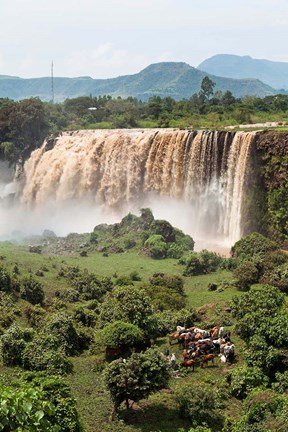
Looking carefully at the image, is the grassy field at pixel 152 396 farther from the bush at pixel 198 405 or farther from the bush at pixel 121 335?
the bush at pixel 121 335

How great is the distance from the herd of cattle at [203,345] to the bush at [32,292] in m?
7.70

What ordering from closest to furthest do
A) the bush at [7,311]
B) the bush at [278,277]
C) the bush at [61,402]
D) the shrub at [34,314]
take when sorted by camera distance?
1. the bush at [61,402]
2. the bush at [7,311]
3. the shrub at [34,314]
4. the bush at [278,277]

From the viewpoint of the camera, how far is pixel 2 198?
54.2m

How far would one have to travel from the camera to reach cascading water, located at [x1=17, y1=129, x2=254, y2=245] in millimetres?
36875

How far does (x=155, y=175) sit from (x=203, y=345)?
84.0ft

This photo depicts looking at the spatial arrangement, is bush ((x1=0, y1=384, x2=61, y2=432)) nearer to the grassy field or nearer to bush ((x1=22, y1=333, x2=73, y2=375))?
the grassy field

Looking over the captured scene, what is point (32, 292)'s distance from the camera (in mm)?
24188

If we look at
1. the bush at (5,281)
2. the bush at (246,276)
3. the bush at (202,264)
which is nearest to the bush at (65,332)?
the bush at (5,281)

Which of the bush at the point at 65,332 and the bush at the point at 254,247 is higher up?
the bush at the point at 254,247

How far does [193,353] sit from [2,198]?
4043cm

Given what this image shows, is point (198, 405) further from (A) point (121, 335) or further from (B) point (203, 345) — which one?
(A) point (121, 335)

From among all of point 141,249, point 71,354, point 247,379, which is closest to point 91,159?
point 141,249

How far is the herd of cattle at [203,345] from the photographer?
1695 centimetres

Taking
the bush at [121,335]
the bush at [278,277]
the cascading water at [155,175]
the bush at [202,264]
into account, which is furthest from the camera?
the cascading water at [155,175]
